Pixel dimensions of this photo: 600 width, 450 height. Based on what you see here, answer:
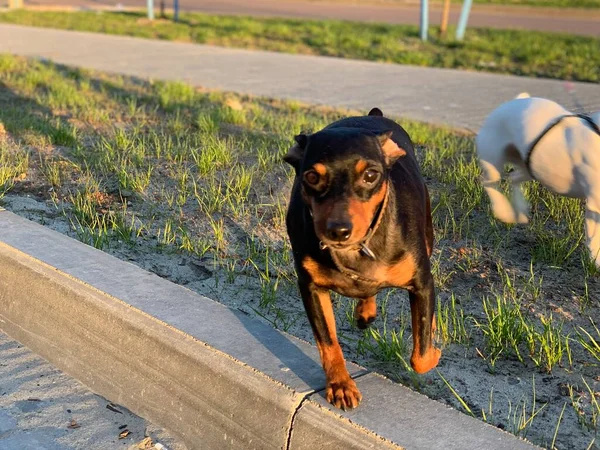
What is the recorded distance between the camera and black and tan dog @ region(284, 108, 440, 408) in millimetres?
2566

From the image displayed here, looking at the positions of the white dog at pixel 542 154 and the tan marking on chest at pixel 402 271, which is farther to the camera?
the white dog at pixel 542 154

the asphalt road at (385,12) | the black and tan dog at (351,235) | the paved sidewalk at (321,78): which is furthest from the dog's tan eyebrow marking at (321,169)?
the asphalt road at (385,12)

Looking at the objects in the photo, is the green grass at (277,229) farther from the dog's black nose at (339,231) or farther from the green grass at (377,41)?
the green grass at (377,41)

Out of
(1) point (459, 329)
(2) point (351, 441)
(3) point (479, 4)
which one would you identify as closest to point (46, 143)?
(1) point (459, 329)

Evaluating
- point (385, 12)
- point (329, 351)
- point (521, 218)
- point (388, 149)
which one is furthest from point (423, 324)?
point (385, 12)

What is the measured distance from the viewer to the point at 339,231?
246 centimetres

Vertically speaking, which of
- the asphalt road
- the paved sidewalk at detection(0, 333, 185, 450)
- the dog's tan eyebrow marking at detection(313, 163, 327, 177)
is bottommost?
the paved sidewalk at detection(0, 333, 185, 450)

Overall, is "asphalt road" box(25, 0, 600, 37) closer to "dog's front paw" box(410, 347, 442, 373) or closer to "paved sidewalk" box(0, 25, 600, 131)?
"paved sidewalk" box(0, 25, 600, 131)

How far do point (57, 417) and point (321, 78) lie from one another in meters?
7.54

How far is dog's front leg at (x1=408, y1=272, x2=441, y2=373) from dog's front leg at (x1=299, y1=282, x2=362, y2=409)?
0.27 meters

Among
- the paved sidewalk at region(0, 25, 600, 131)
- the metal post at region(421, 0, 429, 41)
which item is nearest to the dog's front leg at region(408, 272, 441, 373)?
the paved sidewalk at region(0, 25, 600, 131)

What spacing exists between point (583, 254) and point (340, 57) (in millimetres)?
9395

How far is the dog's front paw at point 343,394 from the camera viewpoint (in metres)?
2.55

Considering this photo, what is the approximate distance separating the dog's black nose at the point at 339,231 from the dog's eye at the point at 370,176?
213 millimetres
